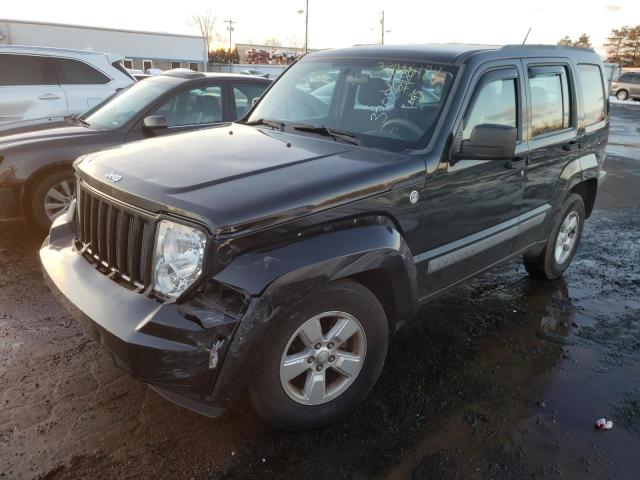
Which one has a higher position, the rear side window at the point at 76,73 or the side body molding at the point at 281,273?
the rear side window at the point at 76,73

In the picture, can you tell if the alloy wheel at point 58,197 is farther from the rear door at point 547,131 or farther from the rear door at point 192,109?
the rear door at point 547,131

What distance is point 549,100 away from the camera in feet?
13.5

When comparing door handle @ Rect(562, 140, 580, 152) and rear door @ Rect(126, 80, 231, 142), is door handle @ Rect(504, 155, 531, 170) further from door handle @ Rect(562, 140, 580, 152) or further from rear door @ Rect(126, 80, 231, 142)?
rear door @ Rect(126, 80, 231, 142)

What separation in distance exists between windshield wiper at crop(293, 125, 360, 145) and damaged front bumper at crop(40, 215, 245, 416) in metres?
1.47

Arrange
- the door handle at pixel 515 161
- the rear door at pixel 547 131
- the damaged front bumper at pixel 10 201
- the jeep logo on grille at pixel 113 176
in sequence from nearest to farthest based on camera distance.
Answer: the jeep logo on grille at pixel 113 176, the door handle at pixel 515 161, the rear door at pixel 547 131, the damaged front bumper at pixel 10 201

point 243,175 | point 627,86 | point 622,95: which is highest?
point 627,86

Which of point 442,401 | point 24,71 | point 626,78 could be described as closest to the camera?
point 442,401

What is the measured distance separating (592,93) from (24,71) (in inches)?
315

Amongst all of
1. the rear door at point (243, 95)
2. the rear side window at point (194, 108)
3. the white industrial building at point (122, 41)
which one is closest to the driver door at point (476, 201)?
the rear door at point (243, 95)

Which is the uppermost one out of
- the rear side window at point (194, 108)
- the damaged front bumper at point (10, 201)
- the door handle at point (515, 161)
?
the rear side window at point (194, 108)

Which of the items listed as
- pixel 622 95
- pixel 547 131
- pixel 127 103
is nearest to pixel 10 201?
pixel 127 103

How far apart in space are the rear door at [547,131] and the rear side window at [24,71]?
7.49 meters

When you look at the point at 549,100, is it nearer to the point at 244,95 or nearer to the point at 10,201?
the point at 244,95

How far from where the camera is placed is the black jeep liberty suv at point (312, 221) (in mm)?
2297
